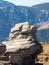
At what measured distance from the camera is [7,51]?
3922 centimetres

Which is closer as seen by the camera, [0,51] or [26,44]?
[0,51]

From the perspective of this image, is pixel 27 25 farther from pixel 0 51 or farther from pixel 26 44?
pixel 0 51

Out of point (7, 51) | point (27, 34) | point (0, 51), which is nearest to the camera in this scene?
point (0, 51)

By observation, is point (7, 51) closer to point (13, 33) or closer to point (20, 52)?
point (20, 52)

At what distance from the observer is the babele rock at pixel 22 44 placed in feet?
130

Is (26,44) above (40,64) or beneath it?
above

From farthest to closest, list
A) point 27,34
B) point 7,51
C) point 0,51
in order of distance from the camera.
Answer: point 27,34 < point 7,51 < point 0,51

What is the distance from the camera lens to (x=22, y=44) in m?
40.4

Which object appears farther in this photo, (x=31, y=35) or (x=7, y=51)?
(x=31, y=35)

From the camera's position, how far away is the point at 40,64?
42781 mm

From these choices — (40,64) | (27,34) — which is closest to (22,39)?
(27,34)

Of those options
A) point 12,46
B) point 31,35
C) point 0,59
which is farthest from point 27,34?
point 0,59

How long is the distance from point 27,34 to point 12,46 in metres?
3.22

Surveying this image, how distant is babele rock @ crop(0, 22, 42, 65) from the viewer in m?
39.6
